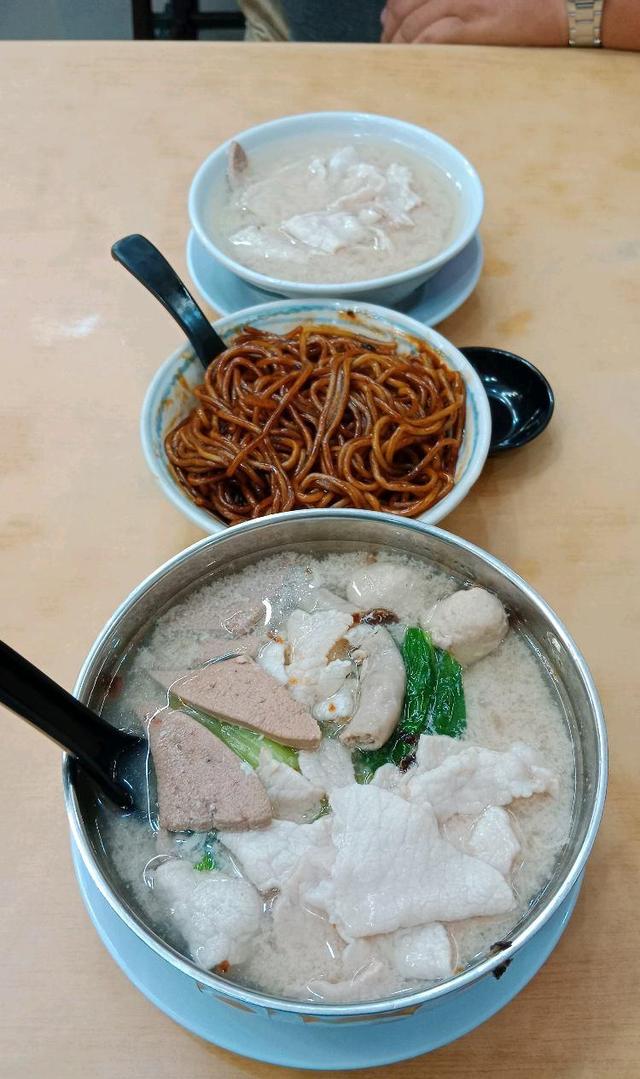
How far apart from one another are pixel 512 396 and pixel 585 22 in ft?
5.24

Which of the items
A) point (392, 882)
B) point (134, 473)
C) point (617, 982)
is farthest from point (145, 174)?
point (617, 982)

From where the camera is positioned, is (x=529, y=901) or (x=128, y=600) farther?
(x=128, y=600)

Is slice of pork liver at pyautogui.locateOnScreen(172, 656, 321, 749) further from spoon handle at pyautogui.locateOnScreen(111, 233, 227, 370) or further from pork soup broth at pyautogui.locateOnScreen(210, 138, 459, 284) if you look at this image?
pork soup broth at pyautogui.locateOnScreen(210, 138, 459, 284)

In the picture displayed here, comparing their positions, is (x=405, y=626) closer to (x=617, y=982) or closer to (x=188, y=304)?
(x=617, y=982)

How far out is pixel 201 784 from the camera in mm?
1084

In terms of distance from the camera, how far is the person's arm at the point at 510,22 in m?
2.47

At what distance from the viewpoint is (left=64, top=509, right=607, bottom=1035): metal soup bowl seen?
2.81 ft

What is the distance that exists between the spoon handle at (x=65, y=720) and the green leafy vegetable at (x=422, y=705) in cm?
35

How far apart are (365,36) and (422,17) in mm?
826

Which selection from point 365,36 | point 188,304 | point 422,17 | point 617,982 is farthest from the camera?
point 365,36

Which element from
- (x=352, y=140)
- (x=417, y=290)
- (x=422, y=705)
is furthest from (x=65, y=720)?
(x=352, y=140)

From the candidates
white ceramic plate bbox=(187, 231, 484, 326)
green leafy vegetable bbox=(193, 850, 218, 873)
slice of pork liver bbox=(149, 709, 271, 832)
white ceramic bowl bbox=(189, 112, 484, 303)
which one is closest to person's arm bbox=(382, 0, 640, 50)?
white ceramic bowl bbox=(189, 112, 484, 303)

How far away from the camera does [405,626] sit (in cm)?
128

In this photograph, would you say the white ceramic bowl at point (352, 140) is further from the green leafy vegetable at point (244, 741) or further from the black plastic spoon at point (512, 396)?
the green leafy vegetable at point (244, 741)
